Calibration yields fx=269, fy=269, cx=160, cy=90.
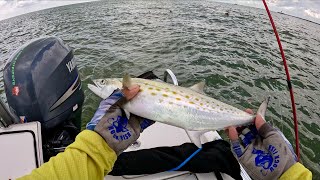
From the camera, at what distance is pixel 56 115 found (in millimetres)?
3113

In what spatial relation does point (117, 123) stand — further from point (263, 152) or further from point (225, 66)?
point (225, 66)

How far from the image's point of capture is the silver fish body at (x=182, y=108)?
2285 millimetres

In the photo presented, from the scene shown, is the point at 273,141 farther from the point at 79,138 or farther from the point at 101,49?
the point at 101,49

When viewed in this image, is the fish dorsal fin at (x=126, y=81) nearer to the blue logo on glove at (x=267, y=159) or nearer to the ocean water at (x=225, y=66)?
the blue logo on glove at (x=267, y=159)

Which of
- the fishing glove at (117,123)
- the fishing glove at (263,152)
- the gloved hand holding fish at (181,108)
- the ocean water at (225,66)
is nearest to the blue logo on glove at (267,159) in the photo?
the fishing glove at (263,152)

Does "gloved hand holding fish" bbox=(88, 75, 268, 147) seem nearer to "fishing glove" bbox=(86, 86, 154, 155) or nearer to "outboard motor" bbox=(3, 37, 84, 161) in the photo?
"fishing glove" bbox=(86, 86, 154, 155)

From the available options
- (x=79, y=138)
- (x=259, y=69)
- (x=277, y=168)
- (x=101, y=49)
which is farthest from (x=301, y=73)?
(x=79, y=138)

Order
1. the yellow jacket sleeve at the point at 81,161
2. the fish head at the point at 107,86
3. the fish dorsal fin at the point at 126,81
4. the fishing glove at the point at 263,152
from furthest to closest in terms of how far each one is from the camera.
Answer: the fish head at the point at 107,86 → the fish dorsal fin at the point at 126,81 → the fishing glove at the point at 263,152 → the yellow jacket sleeve at the point at 81,161

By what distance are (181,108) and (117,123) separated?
1.88 ft

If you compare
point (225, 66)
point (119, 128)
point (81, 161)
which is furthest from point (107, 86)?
point (225, 66)

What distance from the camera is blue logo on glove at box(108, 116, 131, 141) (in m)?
2.10

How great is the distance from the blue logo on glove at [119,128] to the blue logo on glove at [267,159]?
1.08 meters

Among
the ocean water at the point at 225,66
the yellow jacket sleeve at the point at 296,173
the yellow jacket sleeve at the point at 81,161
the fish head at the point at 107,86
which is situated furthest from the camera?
the ocean water at the point at 225,66

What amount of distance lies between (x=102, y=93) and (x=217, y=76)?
7.24 meters
